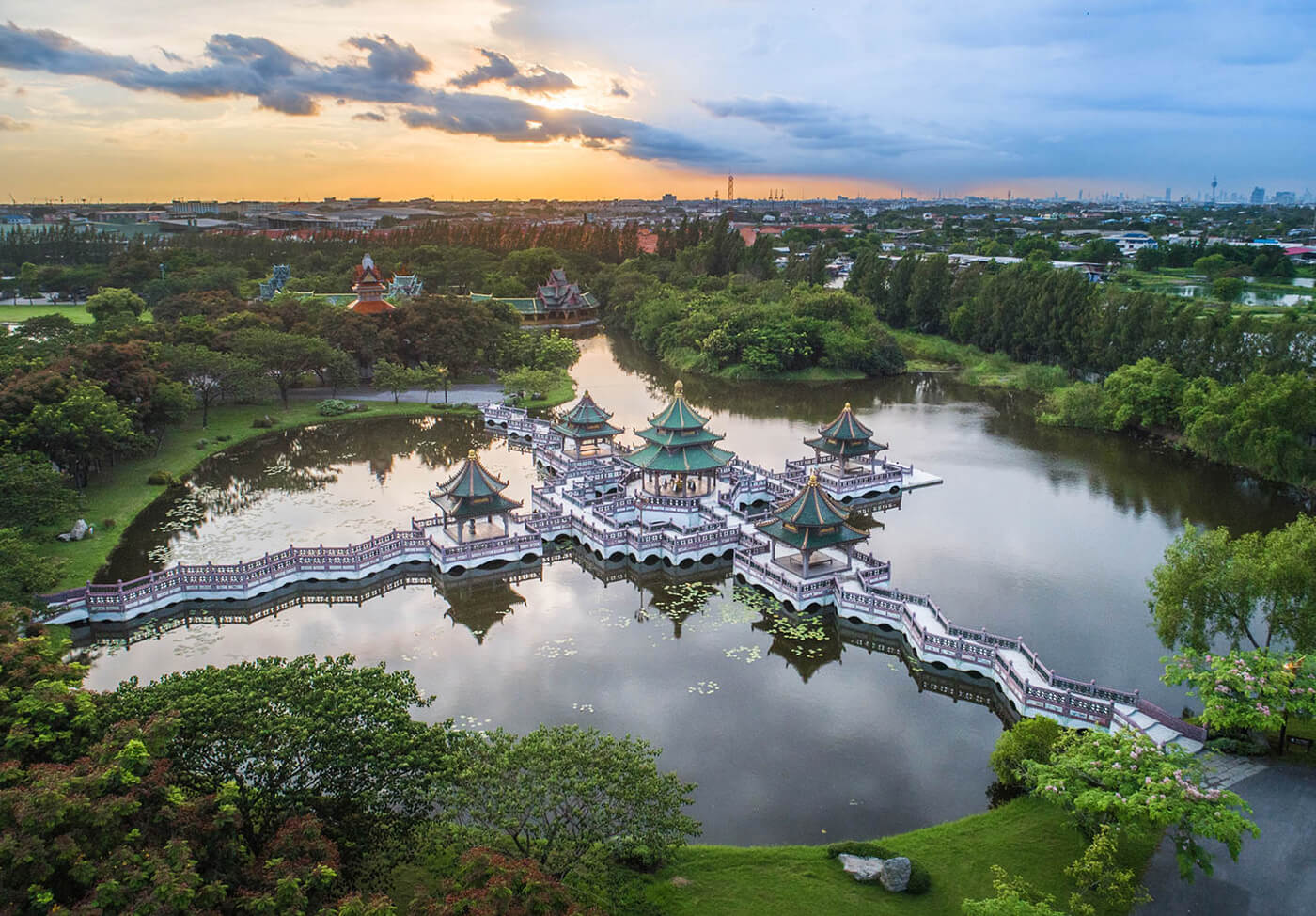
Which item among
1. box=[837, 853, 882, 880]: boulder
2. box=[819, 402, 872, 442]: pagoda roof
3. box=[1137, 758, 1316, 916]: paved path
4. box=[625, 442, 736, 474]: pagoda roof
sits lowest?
box=[837, 853, 882, 880]: boulder

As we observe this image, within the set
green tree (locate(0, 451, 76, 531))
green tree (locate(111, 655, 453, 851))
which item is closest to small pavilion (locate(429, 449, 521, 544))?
green tree (locate(0, 451, 76, 531))

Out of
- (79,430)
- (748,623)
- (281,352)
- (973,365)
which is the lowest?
(748,623)

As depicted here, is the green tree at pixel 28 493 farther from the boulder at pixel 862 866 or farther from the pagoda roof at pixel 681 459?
the boulder at pixel 862 866

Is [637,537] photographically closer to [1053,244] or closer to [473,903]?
[473,903]

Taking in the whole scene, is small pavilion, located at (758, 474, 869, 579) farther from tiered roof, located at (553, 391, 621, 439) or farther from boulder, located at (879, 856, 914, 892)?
tiered roof, located at (553, 391, 621, 439)

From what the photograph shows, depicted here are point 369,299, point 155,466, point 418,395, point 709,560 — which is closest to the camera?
point 709,560

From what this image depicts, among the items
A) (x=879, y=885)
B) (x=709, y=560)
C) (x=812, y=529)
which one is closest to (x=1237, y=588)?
(x=812, y=529)

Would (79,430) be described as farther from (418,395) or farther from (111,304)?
(111,304)
